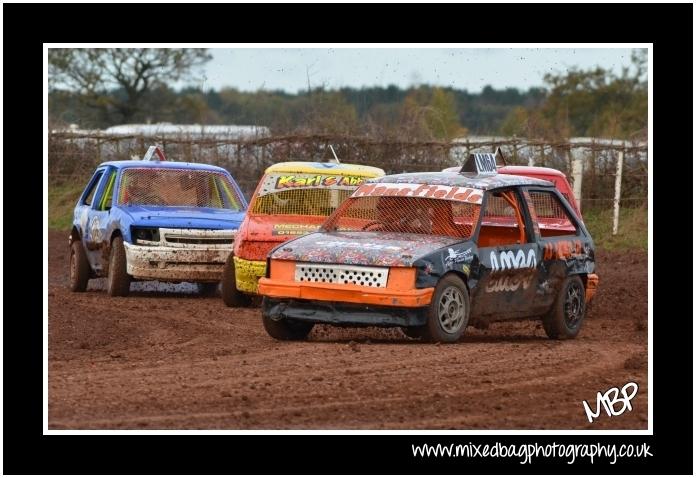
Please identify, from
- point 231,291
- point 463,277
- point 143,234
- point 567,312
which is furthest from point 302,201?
point 463,277

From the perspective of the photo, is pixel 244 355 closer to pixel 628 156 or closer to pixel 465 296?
pixel 465 296

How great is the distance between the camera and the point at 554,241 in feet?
42.0

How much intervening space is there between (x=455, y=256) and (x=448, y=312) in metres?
0.44

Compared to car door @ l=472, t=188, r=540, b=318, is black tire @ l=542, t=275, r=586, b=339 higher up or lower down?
lower down

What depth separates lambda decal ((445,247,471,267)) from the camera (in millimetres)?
11531

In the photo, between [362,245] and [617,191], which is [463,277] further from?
[617,191]

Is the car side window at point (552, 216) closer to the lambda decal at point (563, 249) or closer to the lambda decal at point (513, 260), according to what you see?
the lambda decal at point (563, 249)

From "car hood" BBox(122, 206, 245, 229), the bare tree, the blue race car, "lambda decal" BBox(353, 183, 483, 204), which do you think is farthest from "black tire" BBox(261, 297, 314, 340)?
the bare tree

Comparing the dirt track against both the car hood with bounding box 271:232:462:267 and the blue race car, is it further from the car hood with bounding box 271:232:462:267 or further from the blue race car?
the blue race car

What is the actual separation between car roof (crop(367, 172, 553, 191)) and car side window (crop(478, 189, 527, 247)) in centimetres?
10

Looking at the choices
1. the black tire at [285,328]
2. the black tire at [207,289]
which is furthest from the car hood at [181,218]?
the black tire at [285,328]

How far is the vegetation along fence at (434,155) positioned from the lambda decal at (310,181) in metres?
9.86

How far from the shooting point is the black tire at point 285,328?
12.0m

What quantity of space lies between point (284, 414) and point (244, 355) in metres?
2.45
